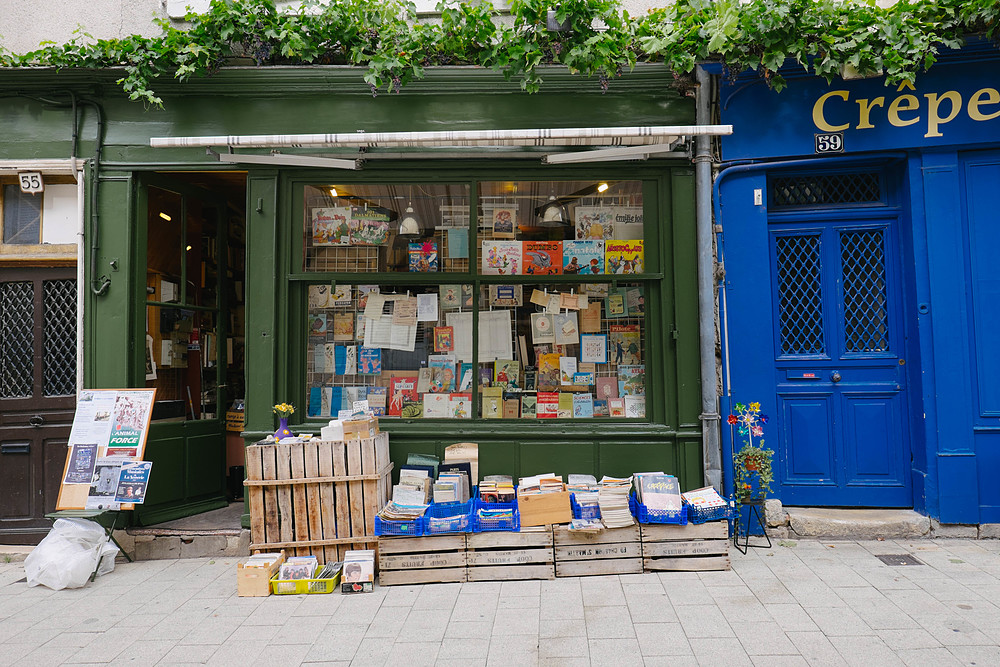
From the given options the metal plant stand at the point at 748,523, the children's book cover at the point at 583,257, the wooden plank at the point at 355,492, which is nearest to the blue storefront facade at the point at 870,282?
the metal plant stand at the point at 748,523

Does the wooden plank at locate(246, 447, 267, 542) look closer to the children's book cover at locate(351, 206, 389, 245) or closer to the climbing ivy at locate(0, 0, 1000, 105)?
the children's book cover at locate(351, 206, 389, 245)

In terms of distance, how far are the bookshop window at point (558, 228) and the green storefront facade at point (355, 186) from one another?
4 centimetres

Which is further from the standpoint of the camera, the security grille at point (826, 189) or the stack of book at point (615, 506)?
the security grille at point (826, 189)

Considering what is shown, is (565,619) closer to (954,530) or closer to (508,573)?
(508,573)

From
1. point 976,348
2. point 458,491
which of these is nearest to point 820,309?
point 976,348

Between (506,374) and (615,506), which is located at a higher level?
(506,374)

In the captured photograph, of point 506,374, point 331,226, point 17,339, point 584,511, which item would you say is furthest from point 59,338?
point 584,511

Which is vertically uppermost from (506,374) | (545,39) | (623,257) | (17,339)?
(545,39)

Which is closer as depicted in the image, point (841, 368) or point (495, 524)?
point (495, 524)

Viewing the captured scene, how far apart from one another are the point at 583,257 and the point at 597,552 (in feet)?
9.49

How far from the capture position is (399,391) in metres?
6.26

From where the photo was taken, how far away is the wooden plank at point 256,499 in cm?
521

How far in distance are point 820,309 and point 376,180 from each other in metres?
4.73

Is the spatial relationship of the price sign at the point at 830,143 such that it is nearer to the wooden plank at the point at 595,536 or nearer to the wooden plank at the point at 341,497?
the wooden plank at the point at 595,536
